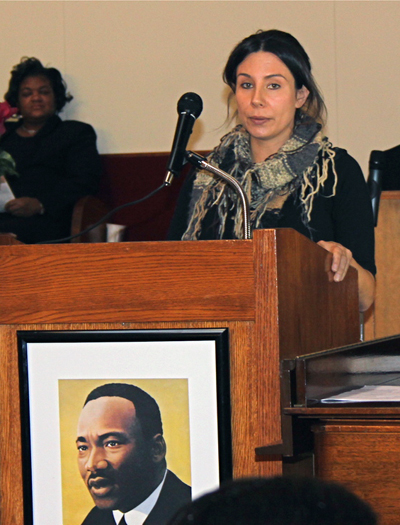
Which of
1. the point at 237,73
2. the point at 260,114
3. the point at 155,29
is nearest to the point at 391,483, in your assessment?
the point at 260,114

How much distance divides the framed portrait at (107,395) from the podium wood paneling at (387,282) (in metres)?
1.45

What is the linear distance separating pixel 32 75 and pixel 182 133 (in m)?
2.78

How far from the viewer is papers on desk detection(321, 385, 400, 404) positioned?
78cm

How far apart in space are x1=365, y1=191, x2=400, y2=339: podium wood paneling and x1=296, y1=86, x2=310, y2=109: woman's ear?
0.67 meters

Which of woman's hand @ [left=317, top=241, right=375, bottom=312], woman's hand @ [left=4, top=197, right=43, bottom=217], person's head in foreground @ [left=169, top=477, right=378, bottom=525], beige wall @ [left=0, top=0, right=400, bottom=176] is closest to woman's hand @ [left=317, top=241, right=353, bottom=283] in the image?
woman's hand @ [left=317, top=241, right=375, bottom=312]

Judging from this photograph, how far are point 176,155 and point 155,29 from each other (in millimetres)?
2956

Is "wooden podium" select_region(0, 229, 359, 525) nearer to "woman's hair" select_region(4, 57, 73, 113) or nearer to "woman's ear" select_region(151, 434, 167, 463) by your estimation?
"woman's ear" select_region(151, 434, 167, 463)

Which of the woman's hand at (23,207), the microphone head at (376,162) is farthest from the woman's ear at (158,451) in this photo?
the woman's hand at (23,207)

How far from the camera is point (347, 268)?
1.19 metres

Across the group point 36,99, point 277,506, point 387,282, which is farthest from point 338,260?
point 36,99

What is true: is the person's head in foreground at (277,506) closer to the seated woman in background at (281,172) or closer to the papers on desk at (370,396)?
the papers on desk at (370,396)

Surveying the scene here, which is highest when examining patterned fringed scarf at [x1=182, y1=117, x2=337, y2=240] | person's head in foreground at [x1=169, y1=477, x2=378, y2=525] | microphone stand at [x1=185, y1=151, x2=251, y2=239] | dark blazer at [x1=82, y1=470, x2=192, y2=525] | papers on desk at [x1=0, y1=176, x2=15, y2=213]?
papers on desk at [x1=0, y1=176, x2=15, y2=213]

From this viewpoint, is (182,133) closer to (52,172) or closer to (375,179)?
(375,179)

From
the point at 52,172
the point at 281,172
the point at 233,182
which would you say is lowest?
the point at 233,182
